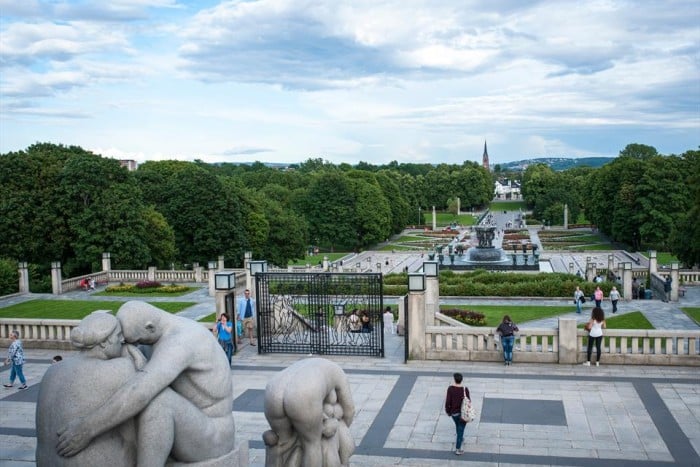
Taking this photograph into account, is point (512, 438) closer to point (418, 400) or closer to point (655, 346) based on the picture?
point (418, 400)

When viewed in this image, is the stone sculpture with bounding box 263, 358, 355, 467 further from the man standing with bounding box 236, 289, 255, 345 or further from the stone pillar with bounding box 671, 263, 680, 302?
the stone pillar with bounding box 671, 263, 680, 302

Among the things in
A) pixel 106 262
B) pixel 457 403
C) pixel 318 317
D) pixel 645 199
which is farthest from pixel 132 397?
pixel 645 199

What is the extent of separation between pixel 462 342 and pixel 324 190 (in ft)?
200

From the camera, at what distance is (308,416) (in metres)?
7.34

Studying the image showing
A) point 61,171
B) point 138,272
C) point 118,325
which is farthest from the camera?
point 61,171

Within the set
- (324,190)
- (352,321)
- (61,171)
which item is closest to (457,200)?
(324,190)

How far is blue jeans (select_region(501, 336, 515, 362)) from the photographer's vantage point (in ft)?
58.8

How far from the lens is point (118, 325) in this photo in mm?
6508

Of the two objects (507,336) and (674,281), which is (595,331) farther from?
(674,281)

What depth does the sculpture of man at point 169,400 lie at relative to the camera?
239 inches

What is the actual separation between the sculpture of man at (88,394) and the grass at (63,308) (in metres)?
25.0

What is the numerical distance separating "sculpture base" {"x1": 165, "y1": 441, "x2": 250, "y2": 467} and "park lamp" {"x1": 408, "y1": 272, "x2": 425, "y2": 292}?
11073 mm

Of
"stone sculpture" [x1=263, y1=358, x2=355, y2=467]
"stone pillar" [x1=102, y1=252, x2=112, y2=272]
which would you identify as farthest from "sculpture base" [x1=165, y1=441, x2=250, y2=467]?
"stone pillar" [x1=102, y1=252, x2=112, y2=272]

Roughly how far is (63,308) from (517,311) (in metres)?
21.3
